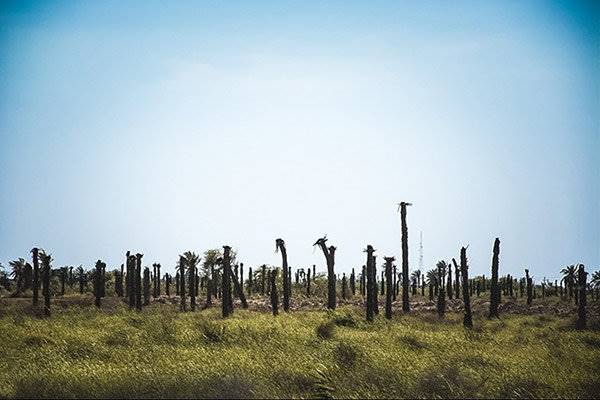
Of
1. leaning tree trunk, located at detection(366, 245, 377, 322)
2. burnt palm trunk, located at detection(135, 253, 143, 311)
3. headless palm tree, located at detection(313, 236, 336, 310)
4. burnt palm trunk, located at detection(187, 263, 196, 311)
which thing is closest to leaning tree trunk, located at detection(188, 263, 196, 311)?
burnt palm trunk, located at detection(187, 263, 196, 311)

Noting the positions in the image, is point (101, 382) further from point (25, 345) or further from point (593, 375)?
point (593, 375)

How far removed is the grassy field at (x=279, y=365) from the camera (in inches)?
339

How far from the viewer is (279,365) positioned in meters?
10.5

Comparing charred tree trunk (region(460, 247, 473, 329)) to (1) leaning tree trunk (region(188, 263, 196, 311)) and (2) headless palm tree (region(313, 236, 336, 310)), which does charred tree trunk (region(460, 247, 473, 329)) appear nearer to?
(2) headless palm tree (region(313, 236, 336, 310))

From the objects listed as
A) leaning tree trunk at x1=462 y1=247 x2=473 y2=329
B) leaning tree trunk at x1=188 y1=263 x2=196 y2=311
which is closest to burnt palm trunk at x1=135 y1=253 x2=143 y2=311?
leaning tree trunk at x1=188 y1=263 x2=196 y2=311

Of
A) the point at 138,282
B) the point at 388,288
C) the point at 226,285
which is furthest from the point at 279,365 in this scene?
the point at 138,282

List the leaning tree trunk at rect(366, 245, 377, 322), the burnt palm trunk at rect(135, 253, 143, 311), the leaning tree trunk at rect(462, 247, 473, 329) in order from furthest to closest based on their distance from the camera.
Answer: the burnt palm trunk at rect(135, 253, 143, 311) < the leaning tree trunk at rect(366, 245, 377, 322) < the leaning tree trunk at rect(462, 247, 473, 329)

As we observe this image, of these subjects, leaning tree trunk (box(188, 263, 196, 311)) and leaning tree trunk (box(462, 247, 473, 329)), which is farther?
leaning tree trunk (box(188, 263, 196, 311))

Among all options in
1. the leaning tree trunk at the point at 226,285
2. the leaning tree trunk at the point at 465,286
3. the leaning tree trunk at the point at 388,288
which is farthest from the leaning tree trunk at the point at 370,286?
the leaning tree trunk at the point at 226,285

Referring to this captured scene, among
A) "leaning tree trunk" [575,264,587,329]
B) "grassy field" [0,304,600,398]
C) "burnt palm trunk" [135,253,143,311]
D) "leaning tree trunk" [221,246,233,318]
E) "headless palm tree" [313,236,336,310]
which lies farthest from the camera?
"burnt palm trunk" [135,253,143,311]

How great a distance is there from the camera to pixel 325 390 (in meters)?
8.20

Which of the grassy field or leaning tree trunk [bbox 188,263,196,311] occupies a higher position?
the grassy field

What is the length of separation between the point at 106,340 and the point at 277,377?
29.1 ft

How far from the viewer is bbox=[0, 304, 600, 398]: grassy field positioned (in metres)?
8.62
